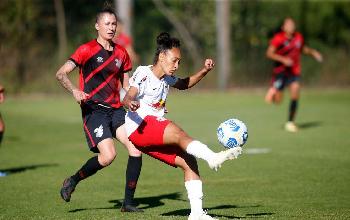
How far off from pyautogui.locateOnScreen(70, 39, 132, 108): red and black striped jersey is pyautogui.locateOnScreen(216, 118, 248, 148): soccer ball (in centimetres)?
183

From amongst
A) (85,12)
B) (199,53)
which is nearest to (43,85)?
(85,12)

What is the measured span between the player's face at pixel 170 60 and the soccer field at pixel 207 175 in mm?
1510

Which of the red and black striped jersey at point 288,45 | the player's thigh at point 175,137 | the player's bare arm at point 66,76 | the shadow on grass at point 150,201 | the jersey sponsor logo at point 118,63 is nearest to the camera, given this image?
the player's thigh at point 175,137

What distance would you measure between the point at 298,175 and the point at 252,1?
2331cm

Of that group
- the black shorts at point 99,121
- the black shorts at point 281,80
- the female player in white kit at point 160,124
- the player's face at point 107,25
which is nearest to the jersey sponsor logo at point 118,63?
the player's face at point 107,25

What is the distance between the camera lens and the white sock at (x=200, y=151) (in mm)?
7363

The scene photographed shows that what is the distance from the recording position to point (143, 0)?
35750mm

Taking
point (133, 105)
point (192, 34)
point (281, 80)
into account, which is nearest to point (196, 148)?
point (133, 105)

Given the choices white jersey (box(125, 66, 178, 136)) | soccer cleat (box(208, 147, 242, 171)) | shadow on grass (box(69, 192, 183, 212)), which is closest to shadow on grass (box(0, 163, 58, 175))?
shadow on grass (box(69, 192, 183, 212))

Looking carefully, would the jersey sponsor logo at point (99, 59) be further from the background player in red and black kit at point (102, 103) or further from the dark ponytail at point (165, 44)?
the dark ponytail at point (165, 44)

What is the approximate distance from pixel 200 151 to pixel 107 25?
7.56ft

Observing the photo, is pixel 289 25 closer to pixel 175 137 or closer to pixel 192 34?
pixel 175 137

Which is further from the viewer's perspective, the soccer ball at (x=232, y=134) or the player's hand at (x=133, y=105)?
the soccer ball at (x=232, y=134)

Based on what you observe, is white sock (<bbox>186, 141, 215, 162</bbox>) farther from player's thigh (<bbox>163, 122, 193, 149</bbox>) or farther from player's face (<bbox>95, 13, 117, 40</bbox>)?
player's face (<bbox>95, 13, 117, 40</bbox>)
